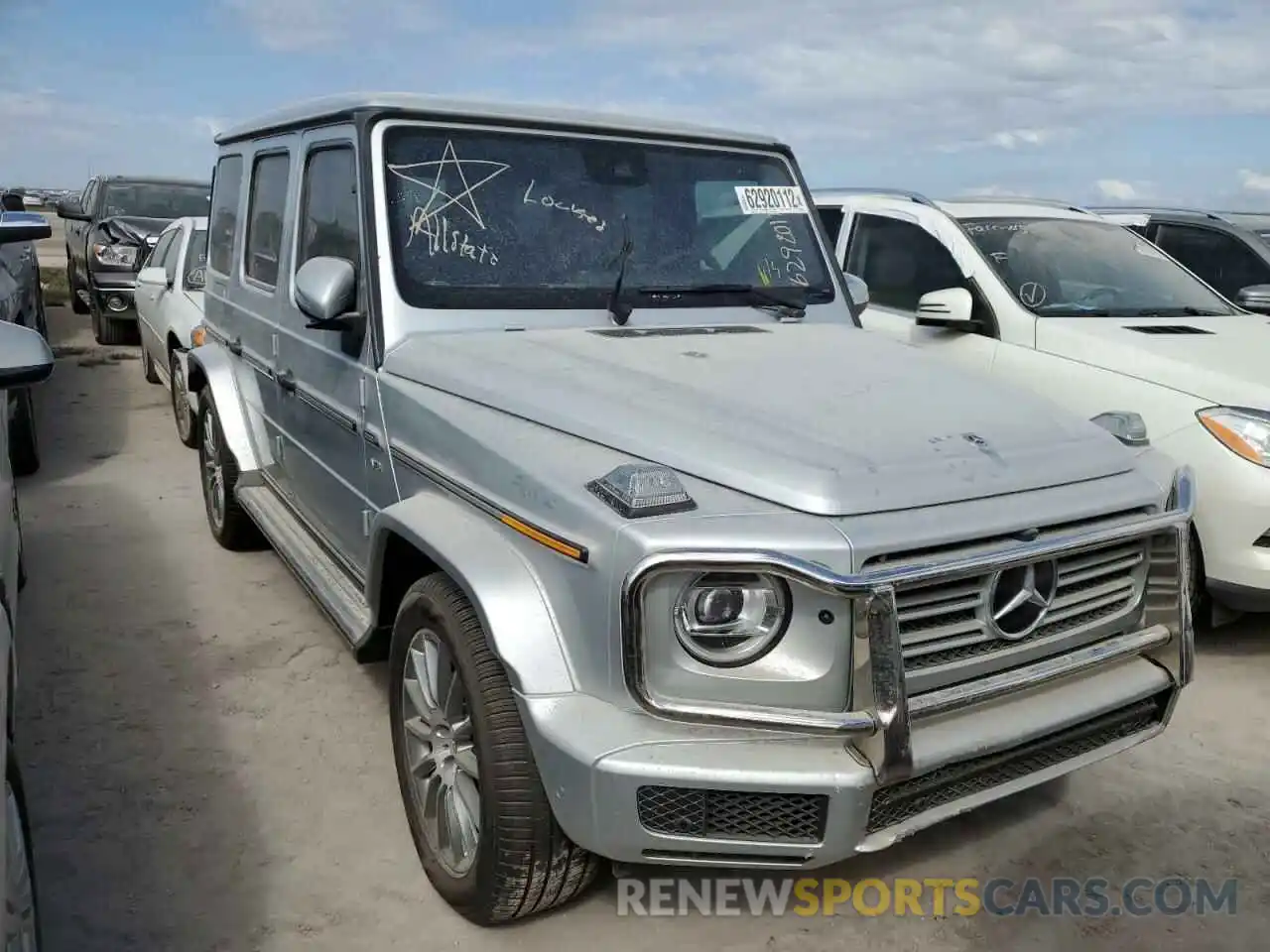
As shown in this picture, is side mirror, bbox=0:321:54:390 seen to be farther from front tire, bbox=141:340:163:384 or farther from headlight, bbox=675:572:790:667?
Result: front tire, bbox=141:340:163:384

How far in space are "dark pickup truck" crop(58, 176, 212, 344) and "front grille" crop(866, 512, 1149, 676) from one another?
9828mm

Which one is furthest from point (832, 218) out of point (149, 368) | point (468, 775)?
point (149, 368)

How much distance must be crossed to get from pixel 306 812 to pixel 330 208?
1975mm

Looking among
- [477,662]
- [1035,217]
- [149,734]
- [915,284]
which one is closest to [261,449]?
[149,734]

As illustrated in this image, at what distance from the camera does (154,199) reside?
41.2 feet

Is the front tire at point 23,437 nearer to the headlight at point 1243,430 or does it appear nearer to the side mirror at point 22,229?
the side mirror at point 22,229

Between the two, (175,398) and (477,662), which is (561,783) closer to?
(477,662)

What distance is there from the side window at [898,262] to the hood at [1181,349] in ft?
2.39

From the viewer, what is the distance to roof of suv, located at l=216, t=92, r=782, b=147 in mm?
3441

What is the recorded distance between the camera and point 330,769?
3480 mm

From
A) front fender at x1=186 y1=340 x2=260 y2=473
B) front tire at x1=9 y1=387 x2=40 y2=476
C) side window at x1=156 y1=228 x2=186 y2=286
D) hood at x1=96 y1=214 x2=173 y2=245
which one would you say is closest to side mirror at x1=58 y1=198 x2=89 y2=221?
hood at x1=96 y1=214 x2=173 y2=245

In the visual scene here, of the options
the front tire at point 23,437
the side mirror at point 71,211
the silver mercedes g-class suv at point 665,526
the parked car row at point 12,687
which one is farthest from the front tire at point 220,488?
the side mirror at point 71,211

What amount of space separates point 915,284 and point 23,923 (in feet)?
16.8

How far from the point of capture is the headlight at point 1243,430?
419 cm
